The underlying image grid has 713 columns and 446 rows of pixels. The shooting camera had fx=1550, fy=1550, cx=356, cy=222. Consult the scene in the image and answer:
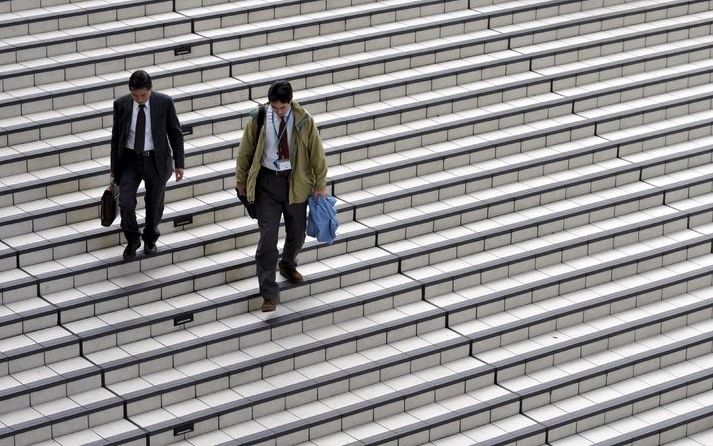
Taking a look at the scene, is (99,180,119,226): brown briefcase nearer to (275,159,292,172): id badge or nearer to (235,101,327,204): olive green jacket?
(235,101,327,204): olive green jacket

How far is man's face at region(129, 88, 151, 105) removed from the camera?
10266 millimetres

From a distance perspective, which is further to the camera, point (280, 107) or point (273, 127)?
point (273, 127)

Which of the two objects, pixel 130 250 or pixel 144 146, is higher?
pixel 144 146

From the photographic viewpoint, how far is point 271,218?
412 inches

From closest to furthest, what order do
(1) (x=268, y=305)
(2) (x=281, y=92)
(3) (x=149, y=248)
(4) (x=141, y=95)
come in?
(2) (x=281, y=92)
(4) (x=141, y=95)
(1) (x=268, y=305)
(3) (x=149, y=248)

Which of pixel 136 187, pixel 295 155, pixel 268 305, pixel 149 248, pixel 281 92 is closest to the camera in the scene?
pixel 281 92

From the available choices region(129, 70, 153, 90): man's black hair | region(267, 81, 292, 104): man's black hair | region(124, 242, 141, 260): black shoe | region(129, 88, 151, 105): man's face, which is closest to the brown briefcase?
region(124, 242, 141, 260): black shoe

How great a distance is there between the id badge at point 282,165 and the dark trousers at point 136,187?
0.81m

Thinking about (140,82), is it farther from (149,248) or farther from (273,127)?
(149,248)

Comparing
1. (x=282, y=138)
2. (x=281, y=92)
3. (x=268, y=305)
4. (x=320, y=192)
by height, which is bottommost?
(x=268, y=305)

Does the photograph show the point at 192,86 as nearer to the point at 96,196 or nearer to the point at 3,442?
the point at 96,196

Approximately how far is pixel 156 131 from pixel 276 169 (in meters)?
0.86

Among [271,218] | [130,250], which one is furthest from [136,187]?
[271,218]

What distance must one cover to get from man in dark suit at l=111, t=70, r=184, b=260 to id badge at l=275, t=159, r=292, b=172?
2.27ft
